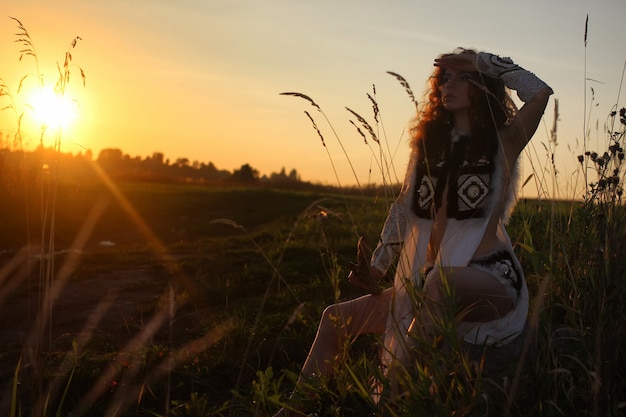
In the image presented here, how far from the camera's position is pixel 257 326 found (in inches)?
178

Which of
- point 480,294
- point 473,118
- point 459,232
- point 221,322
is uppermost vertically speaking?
point 473,118

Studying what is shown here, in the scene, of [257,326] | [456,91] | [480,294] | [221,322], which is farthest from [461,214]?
[221,322]

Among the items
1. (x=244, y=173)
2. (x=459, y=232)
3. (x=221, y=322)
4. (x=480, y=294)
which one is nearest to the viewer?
(x=480, y=294)

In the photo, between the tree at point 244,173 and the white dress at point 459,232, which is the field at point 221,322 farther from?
the tree at point 244,173

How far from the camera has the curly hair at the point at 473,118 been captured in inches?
132

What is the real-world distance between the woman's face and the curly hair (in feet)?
0.10

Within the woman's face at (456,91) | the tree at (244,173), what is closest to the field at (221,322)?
the woman's face at (456,91)

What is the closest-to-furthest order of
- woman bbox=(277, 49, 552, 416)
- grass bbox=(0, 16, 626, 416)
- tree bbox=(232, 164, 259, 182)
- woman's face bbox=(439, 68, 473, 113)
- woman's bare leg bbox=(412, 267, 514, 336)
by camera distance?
grass bbox=(0, 16, 626, 416) → woman's bare leg bbox=(412, 267, 514, 336) → woman bbox=(277, 49, 552, 416) → woman's face bbox=(439, 68, 473, 113) → tree bbox=(232, 164, 259, 182)

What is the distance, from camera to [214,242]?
1079 cm

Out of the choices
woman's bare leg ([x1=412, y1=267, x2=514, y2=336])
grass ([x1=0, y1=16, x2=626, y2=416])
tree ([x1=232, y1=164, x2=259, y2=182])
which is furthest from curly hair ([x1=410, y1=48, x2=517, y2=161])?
tree ([x1=232, y1=164, x2=259, y2=182])

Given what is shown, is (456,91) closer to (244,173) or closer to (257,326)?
(257,326)

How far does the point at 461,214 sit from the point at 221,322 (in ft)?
7.11

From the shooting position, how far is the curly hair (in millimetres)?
3346

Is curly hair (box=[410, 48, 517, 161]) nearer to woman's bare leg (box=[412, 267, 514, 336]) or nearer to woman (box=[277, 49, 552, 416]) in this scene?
woman (box=[277, 49, 552, 416])
